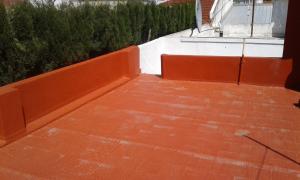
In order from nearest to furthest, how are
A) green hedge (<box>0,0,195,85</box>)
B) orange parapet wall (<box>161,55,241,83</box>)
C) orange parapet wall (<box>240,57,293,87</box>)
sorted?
1. green hedge (<box>0,0,195,85</box>)
2. orange parapet wall (<box>240,57,293,87</box>)
3. orange parapet wall (<box>161,55,241,83</box>)

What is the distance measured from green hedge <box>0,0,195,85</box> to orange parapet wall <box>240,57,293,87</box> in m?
3.36

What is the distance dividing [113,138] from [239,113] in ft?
7.56

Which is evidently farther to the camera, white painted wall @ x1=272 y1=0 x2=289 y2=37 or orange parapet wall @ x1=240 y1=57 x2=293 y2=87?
white painted wall @ x1=272 y1=0 x2=289 y2=37

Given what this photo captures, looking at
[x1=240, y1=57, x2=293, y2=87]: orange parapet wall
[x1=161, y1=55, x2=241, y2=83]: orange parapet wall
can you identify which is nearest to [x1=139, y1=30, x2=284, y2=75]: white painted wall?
Result: [x1=161, y1=55, x2=241, y2=83]: orange parapet wall

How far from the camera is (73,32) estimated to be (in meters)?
6.62

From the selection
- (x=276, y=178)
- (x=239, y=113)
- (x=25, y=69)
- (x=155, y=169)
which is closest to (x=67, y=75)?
(x=25, y=69)

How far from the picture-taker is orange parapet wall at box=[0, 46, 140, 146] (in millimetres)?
4273

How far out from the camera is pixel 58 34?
612 centimetres

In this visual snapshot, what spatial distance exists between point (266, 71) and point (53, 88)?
4.52 metres

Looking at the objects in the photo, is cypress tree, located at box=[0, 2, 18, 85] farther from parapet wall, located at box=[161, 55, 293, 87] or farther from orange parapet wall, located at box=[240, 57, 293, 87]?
orange parapet wall, located at box=[240, 57, 293, 87]

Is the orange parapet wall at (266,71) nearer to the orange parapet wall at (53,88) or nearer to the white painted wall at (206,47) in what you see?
the orange parapet wall at (53,88)

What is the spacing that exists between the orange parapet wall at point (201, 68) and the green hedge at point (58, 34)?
5.28 feet

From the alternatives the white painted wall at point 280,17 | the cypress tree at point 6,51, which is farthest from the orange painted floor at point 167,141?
the white painted wall at point 280,17

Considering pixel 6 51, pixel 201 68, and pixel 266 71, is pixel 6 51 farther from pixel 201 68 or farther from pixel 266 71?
pixel 266 71
